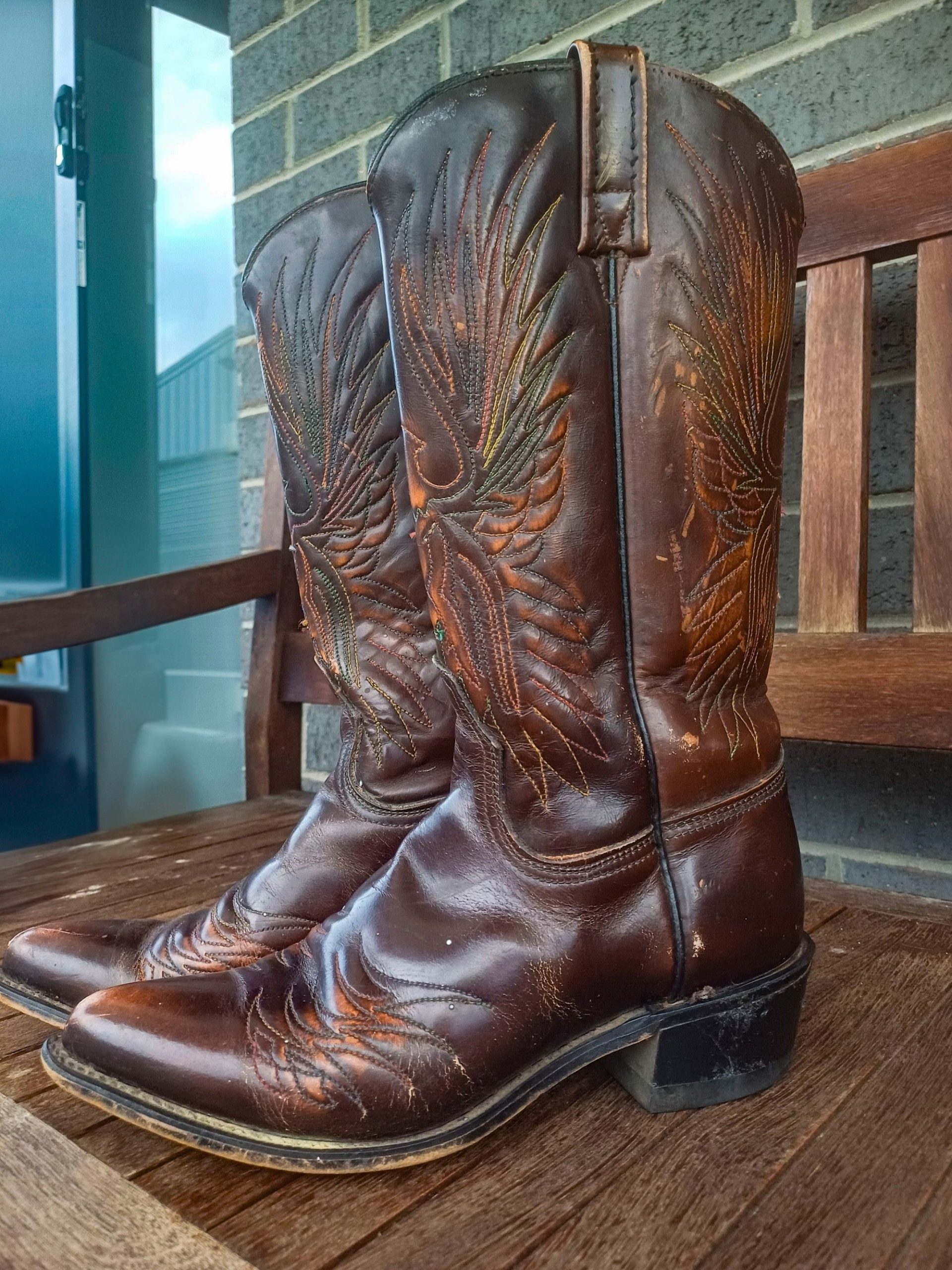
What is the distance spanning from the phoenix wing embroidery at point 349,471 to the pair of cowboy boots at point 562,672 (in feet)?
0.81

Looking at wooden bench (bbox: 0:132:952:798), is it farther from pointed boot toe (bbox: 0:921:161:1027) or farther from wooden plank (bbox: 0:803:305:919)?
pointed boot toe (bbox: 0:921:161:1027)

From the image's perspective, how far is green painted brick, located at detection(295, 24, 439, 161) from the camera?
70.0 inches

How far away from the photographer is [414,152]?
0.65 m

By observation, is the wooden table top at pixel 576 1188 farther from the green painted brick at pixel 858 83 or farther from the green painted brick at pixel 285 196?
the green painted brick at pixel 285 196

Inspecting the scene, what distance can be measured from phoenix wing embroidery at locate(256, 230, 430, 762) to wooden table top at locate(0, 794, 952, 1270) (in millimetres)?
412

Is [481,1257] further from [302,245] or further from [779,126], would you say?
[779,126]

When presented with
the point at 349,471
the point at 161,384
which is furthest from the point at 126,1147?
the point at 161,384

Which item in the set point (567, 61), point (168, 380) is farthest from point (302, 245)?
point (168, 380)

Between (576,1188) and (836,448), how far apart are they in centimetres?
91

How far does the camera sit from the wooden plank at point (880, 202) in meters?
1.08

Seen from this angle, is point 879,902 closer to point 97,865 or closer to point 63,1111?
point 63,1111

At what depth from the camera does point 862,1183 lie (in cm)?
58

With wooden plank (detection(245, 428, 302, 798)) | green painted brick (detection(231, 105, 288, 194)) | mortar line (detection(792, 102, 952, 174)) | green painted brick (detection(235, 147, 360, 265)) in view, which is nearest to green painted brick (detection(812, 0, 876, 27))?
mortar line (detection(792, 102, 952, 174))

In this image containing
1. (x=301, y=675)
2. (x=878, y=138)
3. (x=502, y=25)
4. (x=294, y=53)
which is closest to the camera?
(x=878, y=138)
